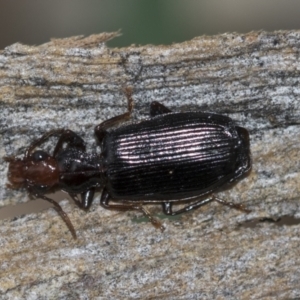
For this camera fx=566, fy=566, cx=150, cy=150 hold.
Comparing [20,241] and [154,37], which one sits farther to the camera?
[154,37]

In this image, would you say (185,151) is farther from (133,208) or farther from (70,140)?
(70,140)

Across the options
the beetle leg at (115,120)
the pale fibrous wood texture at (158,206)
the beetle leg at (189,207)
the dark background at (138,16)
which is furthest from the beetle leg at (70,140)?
the dark background at (138,16)

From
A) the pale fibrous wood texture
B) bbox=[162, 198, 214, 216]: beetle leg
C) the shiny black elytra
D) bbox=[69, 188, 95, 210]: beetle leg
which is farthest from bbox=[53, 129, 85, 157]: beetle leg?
bbox=[162, 198, 214, 216]: beetle leg

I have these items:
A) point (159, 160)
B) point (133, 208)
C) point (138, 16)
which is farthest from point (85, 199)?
point (138, 16)

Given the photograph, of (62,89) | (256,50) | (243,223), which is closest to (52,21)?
(62,89)

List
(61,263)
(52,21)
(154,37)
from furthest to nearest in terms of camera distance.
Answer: (52,21) < (154,37) < (61,263)

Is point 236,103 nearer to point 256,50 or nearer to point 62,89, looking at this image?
point 256,50

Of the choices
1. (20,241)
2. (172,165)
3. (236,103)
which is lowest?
(20,241)
